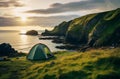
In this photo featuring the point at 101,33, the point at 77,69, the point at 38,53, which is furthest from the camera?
the point at 101,33

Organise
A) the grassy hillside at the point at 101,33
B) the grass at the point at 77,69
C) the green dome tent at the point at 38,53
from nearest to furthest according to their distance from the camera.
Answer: the grass at the point at 77,69, the green dome tent at the point at 38,53, the grassy hillside at the point at 101,33

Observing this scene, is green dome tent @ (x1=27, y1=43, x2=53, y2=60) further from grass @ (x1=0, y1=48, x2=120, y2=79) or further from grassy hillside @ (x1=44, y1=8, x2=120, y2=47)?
grassy hillside @ (x1=44, y1=8, x2=120, y2=47)

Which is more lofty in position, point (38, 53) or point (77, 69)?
A: point (77, 69)

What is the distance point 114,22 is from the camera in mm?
103125

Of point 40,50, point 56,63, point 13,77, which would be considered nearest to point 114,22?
point 40,50

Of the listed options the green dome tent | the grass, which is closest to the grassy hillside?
the green dome tent

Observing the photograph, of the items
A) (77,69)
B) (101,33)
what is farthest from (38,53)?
(101,33)

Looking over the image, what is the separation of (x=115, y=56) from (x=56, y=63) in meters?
10.9

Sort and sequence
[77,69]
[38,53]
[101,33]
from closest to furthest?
1. [77,69]
2. [38,53]
3. [101,33]

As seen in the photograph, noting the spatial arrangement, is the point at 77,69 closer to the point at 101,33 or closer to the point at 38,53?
the point at 38,53

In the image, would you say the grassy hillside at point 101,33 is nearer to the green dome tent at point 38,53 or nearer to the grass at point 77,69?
the green dome tent at point 38,53

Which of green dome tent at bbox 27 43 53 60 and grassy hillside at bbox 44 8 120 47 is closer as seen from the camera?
green dome tent at bbox 27 43 53 60

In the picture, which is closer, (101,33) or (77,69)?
(77,69)

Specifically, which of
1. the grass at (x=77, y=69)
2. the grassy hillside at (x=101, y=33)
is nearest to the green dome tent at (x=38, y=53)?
the grass at (x=77, y=69)
